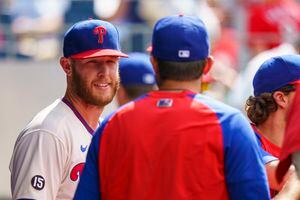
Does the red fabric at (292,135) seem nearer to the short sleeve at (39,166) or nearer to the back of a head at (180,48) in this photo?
the back of a head at (180,48)

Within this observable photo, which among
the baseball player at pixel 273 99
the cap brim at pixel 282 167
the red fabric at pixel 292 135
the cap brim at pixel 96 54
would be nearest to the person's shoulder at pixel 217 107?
the cap brim at pixel 282 167

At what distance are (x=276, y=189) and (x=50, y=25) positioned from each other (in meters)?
7.35

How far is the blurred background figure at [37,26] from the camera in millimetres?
12117

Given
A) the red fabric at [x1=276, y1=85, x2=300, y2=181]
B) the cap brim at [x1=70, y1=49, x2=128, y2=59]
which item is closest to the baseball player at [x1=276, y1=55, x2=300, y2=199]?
the red fabric at [x1=276, y1=85, x2=300, y2=181]

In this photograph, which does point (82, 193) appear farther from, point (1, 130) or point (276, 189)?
point (1, 130)

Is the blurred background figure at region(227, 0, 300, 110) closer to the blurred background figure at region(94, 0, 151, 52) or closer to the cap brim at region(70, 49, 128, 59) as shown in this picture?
the blurred background figure at region(94, 0, 151, 52)

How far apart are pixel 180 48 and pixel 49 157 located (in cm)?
110

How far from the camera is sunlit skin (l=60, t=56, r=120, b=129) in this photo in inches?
235

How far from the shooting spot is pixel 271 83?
5.66 meters

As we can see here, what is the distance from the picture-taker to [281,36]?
12516mm

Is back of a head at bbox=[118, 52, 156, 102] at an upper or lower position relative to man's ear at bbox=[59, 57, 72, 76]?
lower

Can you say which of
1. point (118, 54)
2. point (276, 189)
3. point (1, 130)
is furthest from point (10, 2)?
point (276, 189)

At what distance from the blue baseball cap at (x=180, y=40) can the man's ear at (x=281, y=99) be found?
0.82 m

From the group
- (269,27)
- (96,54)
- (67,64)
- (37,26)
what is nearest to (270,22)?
(269,27)
